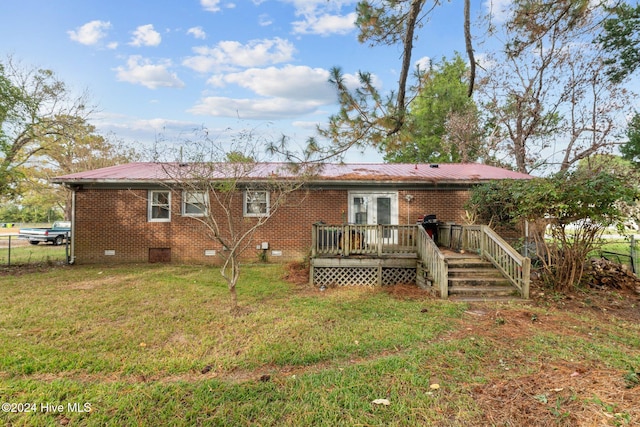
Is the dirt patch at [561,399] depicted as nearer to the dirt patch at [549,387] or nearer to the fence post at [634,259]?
the dirt patch at [549,387]

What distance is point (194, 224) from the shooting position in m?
11.0

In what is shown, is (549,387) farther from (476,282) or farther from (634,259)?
(634,259)

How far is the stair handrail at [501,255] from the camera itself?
640 centimetres

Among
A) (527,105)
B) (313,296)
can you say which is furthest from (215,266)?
(527,105)

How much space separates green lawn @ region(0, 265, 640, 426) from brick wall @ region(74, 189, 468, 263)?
4.46m

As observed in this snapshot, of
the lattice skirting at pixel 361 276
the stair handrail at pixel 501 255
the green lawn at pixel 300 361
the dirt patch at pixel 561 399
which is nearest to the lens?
the dirt patch at pixel 561 399

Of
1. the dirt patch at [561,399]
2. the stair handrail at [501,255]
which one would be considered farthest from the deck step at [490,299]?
the dirt patch at [561,399]

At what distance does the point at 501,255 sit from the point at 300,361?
219 inches

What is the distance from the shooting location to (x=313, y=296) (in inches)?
265

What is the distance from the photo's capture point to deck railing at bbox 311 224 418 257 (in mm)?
8023

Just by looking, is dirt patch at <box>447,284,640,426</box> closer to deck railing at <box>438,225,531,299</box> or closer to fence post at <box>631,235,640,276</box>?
deck railing at <box>438,225,531,299</box>

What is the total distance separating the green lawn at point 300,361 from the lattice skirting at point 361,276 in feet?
5.04

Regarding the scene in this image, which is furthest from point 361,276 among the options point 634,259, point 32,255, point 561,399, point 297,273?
point 32,255

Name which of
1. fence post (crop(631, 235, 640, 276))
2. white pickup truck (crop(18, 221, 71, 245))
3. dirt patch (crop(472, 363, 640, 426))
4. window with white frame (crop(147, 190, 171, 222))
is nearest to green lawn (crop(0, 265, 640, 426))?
dirt patch (crop(472, 363, 640, 426))
